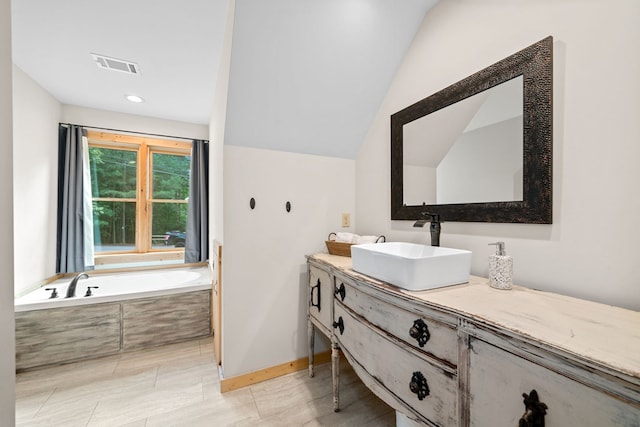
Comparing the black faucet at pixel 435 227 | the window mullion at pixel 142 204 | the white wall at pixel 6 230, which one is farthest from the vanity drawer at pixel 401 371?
the window mullion at pixel 142 204

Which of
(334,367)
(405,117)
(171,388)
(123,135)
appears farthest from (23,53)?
(334,367)

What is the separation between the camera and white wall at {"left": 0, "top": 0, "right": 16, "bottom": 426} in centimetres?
73

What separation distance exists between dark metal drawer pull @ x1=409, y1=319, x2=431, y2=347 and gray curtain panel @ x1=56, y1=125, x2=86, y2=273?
11.3 feet

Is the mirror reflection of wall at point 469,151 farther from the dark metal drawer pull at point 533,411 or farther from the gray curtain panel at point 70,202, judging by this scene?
the gray curtain panel at point 70,202

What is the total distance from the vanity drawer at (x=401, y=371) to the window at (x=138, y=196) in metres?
2.92

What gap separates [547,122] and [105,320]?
128 inches

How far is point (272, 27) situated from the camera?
1316 mm

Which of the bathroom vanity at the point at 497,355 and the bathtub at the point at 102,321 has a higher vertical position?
the bathroom vanity at the point at 497,355

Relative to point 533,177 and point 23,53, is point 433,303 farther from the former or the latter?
point 23,53

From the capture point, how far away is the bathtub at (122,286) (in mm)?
1988

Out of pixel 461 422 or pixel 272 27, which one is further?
pixel 272 27

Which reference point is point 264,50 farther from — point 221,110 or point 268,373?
point 268,373

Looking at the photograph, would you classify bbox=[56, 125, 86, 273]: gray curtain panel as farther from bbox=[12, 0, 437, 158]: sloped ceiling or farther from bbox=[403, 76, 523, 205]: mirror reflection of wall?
bbox=[403, 76, 523, 205]: mirror reflection of wall

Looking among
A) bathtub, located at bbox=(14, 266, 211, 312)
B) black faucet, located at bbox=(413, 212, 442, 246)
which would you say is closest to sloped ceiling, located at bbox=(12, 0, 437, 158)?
black faucet, located at bbox=(413, 212, 442, 246)
